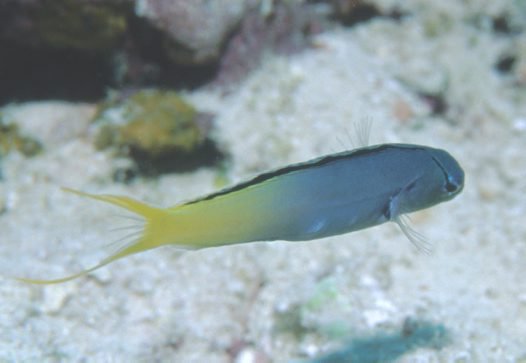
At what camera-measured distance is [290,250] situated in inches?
173

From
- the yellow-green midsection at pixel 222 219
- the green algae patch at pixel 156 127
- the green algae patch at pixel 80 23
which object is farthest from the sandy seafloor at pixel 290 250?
the yellow-green midsection at pixel 222 219

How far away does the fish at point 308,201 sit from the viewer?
2.08 meters

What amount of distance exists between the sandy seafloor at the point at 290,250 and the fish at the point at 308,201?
4.49 feet

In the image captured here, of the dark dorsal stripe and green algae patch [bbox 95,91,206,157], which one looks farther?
green algae patch [bbox 95,91,206,157]

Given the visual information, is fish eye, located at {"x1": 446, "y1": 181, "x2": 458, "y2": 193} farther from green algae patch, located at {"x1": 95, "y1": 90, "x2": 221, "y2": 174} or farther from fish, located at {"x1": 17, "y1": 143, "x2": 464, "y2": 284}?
green algae patch, located at {"x1": 95, "y1": 90, "x2": 221, "y2": 174}

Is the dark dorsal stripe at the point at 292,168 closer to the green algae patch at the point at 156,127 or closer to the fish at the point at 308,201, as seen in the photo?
the fish at the point at 308,201

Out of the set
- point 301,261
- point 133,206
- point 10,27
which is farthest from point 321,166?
point 10,27

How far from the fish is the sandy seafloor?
1.37 meters

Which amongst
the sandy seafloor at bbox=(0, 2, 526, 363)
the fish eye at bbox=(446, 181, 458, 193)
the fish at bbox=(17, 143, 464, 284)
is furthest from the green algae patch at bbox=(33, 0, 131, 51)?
the fish eye at bbox=(446, 181, 458, 193)

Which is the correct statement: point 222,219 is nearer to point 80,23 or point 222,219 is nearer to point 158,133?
point 158,133

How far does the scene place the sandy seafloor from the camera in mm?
3611

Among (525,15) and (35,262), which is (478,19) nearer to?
(525,15)

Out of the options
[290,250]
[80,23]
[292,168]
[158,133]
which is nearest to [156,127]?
[158,133]

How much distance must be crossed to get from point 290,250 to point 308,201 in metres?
2.19
